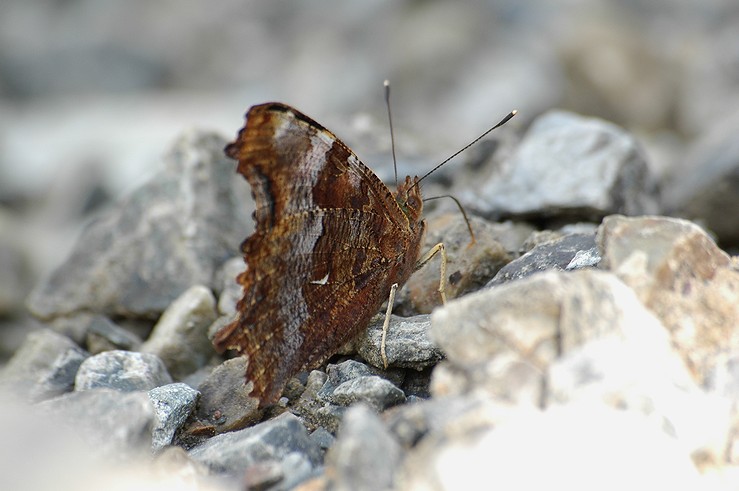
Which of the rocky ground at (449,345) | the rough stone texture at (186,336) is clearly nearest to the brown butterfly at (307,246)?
the rocky ground at (449,345)

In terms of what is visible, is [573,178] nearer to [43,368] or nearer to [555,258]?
[555,258]

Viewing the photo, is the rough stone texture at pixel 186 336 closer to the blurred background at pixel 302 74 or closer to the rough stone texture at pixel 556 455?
the rough stone texture at pixel 556 455

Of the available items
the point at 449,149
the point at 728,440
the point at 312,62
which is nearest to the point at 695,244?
the point at 728,440

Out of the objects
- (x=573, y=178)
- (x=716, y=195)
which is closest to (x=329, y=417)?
(x=573, y=178)

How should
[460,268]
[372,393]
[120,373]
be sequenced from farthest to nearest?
[460,268] → [120,373] → [372,393]

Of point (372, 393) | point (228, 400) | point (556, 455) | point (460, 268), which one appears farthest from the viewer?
point (460, 268)

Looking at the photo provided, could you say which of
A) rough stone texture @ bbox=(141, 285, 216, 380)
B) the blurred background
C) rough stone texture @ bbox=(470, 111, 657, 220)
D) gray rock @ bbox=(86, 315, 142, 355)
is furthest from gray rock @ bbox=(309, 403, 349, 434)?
the blurred background

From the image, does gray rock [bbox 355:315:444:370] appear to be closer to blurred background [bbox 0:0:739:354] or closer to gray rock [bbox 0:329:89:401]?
gray rock [bbox 0:329:89:401]

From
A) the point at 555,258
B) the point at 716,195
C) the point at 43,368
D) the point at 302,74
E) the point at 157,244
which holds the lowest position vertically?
the point at 716,195
